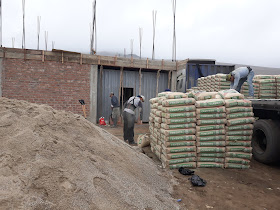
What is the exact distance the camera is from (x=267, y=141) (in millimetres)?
4945

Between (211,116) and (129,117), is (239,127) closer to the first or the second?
(211,116)

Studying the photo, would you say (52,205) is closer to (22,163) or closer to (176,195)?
(22,163)

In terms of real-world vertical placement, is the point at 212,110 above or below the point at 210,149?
above

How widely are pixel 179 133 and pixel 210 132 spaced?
689 millimetres

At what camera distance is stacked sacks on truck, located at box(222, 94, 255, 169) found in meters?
4.55

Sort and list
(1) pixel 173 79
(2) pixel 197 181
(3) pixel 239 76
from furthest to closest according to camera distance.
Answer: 1. (1) pixel 173 79
2. (3) pixel 239 76
3. (2) pixel 197 181

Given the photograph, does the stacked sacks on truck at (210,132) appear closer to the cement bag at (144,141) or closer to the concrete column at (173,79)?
the cement bag at (144,141)

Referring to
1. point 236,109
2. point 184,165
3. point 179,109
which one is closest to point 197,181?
point 184,165

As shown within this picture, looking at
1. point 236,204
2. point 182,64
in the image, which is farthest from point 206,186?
point 182,64

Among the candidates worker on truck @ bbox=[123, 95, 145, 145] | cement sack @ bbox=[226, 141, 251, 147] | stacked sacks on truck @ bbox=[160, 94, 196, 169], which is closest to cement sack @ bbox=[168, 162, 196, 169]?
stacked sacks on truck @ bbox=[160, 94, 196, 169]

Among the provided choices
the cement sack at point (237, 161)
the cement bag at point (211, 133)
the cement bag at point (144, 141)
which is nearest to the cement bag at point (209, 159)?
the cement sack at point (237, 161)

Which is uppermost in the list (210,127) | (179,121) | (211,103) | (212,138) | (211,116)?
(211,103)

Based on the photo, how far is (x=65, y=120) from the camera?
12.3 feet

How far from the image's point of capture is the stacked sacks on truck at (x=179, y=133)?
4.42m
